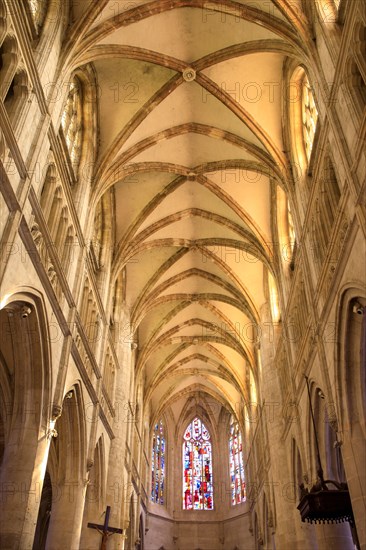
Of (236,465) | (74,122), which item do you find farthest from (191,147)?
(236,465)

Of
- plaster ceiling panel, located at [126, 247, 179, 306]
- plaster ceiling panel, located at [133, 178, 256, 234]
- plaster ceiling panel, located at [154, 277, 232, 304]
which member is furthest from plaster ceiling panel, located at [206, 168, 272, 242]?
plaster ceiling panel, located at [154, 277, 232, 304]

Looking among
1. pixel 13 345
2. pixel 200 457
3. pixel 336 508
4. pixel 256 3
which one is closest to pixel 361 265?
pixel 336 508

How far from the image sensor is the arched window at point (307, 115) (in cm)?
1476

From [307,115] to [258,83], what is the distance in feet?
6.77

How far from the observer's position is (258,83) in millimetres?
16391

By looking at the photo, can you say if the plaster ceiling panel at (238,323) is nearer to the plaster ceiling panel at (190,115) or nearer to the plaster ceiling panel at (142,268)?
the plaster ceiling panel at (142,268)

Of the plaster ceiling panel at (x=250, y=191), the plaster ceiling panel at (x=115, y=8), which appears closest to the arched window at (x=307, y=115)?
the plaster ceiling panel at (x=250, y=191)

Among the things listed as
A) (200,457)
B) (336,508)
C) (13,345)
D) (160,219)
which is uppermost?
(160,219)

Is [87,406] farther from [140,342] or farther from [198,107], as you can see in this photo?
[140,342]

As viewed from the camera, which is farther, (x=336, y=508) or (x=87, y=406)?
(x=87, y=406)

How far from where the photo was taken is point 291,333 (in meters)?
16.6

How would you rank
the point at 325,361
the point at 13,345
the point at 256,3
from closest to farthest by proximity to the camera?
the point at 13,345 < the point at 325,361 < the point at 256,3

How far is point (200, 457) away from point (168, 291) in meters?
15.0

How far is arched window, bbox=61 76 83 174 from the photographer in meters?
15.4
